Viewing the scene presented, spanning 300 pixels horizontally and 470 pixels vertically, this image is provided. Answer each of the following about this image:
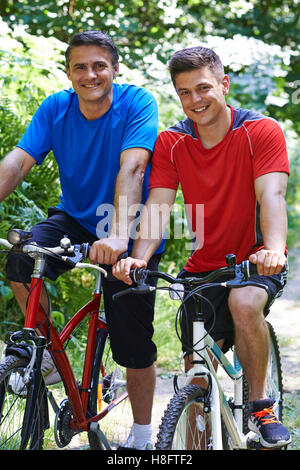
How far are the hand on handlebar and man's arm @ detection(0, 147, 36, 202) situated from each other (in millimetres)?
783

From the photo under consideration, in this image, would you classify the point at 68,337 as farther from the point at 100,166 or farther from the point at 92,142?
the point at 92,142

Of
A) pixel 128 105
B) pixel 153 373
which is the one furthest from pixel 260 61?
pixel 153 373

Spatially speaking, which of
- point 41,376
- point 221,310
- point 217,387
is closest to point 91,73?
point 221,310

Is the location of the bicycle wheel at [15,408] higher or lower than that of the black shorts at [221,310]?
lower

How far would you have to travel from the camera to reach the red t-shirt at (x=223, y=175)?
3.12 m

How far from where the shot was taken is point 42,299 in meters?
3.29

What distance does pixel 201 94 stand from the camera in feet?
10.2

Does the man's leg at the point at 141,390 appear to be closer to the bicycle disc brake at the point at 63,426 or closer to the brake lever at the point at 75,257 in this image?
the bicycle disc brake at the point at 63,426

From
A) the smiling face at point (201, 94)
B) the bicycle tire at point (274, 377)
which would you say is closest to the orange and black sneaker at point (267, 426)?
the bicycle tire at point (274, 377)

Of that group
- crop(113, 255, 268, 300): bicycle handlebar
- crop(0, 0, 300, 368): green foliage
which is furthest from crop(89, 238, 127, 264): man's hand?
crop(0, 0, 300, 368): green foliage

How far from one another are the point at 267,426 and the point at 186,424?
420mm

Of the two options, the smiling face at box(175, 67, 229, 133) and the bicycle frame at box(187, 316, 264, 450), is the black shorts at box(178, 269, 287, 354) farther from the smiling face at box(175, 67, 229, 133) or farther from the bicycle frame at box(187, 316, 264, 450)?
the smiling face at box(175, 67, 229, 133)

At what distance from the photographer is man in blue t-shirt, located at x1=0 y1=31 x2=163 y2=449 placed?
10.8 feet

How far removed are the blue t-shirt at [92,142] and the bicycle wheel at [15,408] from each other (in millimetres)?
900
